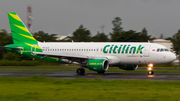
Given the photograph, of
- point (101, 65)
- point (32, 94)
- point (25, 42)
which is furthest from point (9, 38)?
point (32, 94)

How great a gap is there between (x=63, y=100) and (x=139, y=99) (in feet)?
10.5

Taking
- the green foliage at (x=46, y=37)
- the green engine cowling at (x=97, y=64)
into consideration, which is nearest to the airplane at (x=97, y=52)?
the green engine cowling at (x=97, y=64)

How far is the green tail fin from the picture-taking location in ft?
110

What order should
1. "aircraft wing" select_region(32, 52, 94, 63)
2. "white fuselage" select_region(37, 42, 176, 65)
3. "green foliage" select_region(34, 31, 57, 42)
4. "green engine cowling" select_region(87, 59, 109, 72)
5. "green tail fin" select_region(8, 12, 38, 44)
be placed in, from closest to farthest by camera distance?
1. "green engine cowling" select_region(87, 59, 109, 72)
2. "white fuselage" select_region(37, 42, 176, 65)
3. "aircraft wing" select_region(32, 52, 94, 63)
4. "green tail fin" select_region(8, 12, 38, 44)
5. "green foliage" select_region(34, 31, 57, 42)

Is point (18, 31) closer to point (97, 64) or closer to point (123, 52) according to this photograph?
point (97, 64)

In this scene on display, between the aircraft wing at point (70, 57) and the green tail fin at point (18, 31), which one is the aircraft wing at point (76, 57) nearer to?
the aircraft wing at point (70, 57)

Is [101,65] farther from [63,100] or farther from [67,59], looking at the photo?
[63,100]

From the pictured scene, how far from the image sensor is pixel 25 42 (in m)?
33.1

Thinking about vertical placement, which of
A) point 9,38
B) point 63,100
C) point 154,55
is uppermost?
point 9,38

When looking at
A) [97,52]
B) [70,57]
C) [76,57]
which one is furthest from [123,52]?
[70,57]

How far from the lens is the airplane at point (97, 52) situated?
27.1 metres

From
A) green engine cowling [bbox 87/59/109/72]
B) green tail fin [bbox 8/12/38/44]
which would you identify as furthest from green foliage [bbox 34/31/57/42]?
green engine cowling [bbox 87/59/109/72]

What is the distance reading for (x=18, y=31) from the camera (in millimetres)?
33719

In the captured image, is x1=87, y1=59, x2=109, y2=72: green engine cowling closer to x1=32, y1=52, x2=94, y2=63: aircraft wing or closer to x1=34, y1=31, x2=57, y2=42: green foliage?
x1=32, y1=52, x2=94, y2=63: aircraft wing
